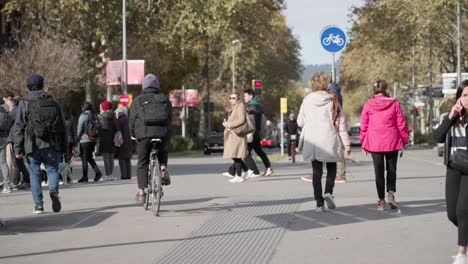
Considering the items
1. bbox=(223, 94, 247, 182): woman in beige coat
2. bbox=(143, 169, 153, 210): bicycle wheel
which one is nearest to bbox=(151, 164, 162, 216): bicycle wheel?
bbox=(143, 169, 153, 210): bicycle wheel

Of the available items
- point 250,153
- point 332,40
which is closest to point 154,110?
point 250,153

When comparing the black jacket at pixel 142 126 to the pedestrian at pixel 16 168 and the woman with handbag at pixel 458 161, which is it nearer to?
the pedestrian at pixel 16 168

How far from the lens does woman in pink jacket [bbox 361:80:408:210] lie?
13.6 meters

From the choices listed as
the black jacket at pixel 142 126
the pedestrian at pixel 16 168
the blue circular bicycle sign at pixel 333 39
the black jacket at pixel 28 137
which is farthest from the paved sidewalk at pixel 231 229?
the blue circular bicycle sign at pixel 333 39

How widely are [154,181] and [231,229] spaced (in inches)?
79.5

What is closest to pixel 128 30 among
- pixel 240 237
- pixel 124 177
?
pixel 124 177

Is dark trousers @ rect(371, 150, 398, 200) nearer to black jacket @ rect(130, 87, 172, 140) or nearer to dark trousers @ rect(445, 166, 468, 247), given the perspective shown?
black jacket @ rect(130, 87, 172, 140)

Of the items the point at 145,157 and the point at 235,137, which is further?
the point at 235,137

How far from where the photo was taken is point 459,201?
8422 mm

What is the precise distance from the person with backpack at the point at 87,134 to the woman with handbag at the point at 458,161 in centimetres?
1434

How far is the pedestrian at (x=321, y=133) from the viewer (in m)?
13.8

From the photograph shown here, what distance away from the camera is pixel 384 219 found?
41.8 feet

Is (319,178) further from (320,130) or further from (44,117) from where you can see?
(44,117)

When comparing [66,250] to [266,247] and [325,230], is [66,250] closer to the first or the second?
[266,247]
